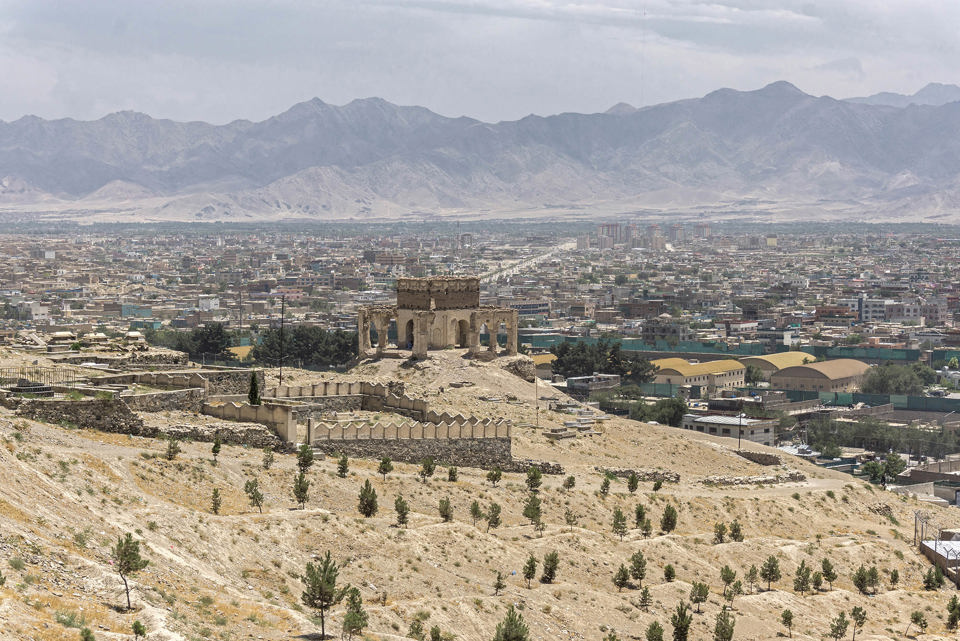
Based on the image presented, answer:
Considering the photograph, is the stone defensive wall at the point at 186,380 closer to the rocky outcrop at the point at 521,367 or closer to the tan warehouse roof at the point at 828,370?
the rocky outcrop at the point at 521,367

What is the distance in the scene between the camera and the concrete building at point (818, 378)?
99.4 meters

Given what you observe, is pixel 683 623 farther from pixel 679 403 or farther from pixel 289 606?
pixel 679 403

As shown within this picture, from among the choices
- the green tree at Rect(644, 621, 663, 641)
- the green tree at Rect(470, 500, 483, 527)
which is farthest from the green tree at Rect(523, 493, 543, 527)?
the green tree at Rect(644, 621, 663, 641)

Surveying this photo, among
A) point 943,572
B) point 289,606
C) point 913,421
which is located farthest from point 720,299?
point 289,606

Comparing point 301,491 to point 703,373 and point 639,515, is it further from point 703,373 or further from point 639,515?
point 703,373

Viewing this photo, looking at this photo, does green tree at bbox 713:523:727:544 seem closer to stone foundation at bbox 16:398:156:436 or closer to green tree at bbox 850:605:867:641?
green tree at bbox 850:605:867:641

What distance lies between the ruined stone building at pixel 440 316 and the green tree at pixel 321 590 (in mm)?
25053

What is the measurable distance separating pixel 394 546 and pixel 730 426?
37100 millimetres

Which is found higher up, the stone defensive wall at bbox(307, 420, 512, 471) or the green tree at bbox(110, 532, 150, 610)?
the green tree at bbox(110, 532, 150, 610)

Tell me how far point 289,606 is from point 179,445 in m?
6.92

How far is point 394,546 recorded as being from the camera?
88.9ft

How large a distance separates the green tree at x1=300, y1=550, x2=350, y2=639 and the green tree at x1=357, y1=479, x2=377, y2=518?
15.7 ft

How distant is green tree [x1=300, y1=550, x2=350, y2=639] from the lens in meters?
22.9

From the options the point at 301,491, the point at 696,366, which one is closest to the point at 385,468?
the point at 301,491
